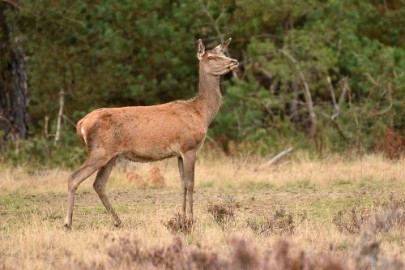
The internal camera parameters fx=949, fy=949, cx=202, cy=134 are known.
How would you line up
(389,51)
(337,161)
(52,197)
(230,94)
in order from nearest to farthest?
(52,197), (337,161), (389,51), (230,94)

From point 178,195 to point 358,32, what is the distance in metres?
13.0

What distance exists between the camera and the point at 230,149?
21.7 metres

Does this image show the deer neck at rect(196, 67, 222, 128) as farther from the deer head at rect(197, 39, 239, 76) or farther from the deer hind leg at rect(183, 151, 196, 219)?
the deer hind leg at rect(183, 151, 196, 219)

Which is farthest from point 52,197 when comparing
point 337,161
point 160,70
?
point 160,70

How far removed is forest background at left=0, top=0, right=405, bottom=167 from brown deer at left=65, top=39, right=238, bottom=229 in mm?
7152

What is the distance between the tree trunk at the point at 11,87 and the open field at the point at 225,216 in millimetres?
3202

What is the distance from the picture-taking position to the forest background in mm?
21297

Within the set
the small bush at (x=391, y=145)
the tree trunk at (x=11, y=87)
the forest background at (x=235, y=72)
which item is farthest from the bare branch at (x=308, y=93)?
the tree trunk at (x=11, y=87)

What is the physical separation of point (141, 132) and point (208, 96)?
140cm

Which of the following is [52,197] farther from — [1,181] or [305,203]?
[305,203]

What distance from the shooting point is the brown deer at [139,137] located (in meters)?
12.3

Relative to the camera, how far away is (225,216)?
38.7 ft

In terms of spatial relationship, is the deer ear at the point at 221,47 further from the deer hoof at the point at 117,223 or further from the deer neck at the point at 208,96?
the deer hoof at the point at 117,223

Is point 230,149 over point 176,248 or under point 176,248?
under
